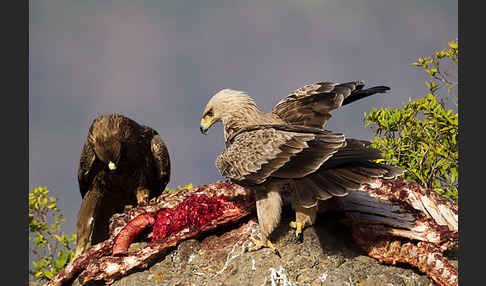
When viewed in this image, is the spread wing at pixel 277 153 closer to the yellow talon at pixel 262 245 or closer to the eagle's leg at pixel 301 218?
the eagle's leg at pixel 301 218

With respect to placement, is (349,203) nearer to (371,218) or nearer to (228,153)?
(371,218)

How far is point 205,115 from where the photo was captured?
23.7ft

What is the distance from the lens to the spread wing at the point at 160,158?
8961 millimetres

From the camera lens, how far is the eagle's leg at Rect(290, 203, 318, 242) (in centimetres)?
571

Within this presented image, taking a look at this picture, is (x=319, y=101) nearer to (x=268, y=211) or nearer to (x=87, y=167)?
(x=268, y=211)

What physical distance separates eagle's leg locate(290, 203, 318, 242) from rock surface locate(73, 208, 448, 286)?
119mm

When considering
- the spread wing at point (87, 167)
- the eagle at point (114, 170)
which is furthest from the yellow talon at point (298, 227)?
the spread wing at point (87, 167)

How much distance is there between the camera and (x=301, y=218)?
5758 mm

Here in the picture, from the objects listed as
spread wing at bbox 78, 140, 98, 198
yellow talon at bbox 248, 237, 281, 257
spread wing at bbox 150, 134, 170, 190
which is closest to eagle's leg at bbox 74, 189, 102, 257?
spread wing at bbox 78, 140, 98, 198

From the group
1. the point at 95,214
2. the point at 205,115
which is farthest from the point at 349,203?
the point at 95,214

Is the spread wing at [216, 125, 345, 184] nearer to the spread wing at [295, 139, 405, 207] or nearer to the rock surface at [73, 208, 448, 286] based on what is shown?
the spread wing at [295, 139, 405, 207]

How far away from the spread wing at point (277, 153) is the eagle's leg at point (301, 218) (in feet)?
1.98

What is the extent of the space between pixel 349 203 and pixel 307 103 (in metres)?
1.59

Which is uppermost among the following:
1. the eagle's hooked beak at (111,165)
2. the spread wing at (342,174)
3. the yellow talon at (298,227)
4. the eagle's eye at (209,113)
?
the eagle's eye at (209,113)
